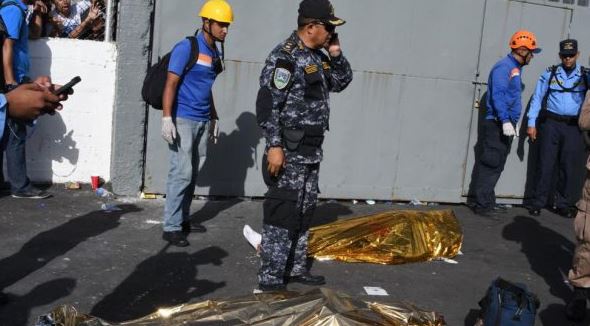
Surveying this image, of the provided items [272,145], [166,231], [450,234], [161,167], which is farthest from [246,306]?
[161,167]

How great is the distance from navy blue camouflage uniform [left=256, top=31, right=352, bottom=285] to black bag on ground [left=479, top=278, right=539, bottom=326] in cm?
148

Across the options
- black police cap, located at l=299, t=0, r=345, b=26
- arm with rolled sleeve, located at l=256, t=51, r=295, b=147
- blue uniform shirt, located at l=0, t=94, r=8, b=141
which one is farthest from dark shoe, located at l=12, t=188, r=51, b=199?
blue uniform shirt, located at l=0, t=94, r=8, b=141

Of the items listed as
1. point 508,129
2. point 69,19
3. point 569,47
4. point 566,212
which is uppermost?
point 569,47

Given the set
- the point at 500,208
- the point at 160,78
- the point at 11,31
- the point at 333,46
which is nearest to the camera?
the point at 333,46

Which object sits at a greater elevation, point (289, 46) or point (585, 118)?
point (289, 46)

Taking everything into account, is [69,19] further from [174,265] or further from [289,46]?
[289,46]

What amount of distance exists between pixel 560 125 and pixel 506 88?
97 cm

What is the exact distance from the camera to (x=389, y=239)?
6.06 metres

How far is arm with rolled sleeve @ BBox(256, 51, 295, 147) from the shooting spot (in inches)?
183

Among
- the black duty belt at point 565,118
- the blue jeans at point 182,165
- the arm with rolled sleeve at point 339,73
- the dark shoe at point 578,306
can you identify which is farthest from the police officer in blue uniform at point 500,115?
the blue jeans at point 182,165

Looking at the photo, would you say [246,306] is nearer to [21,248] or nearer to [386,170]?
[21,248]

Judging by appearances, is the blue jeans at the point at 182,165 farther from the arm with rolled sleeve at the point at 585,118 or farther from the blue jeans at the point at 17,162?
the arm with rolled sleeve at the point at 585,118

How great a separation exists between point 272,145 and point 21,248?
92.7 inches

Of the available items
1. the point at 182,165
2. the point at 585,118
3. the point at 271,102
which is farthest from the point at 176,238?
the point at 585,118
